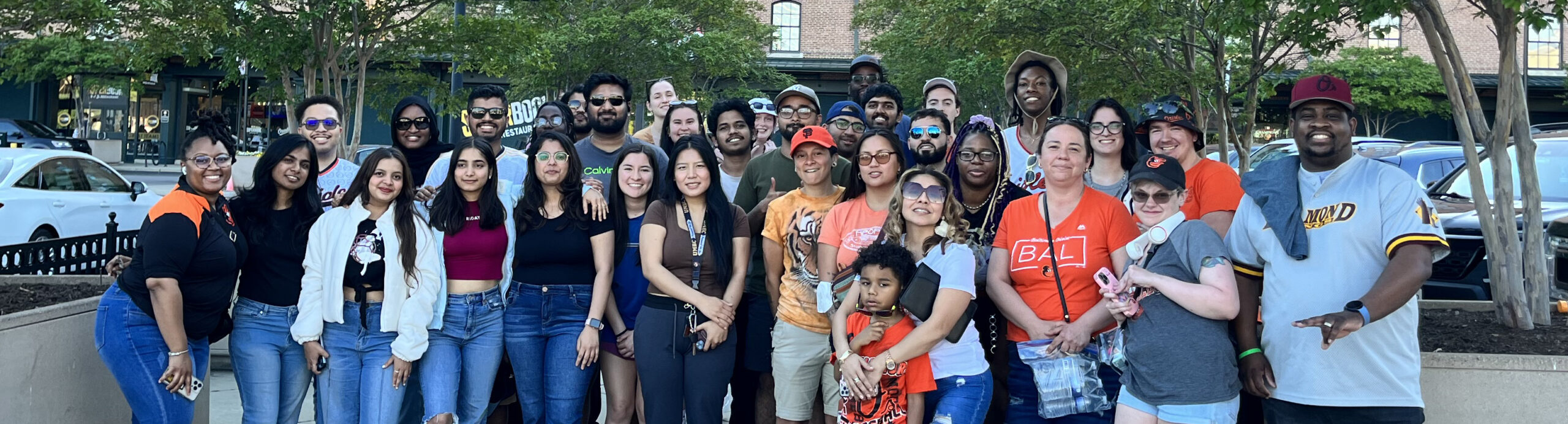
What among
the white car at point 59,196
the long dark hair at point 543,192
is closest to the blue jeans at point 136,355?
the long dark hair at point 543,192

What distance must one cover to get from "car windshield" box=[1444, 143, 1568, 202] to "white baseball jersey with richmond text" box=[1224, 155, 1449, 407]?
6678mm

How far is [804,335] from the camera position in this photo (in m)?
4.72

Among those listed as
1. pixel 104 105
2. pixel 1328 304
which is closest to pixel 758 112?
pixel 1328 304

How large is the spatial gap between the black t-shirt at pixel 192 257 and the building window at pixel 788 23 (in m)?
35.2

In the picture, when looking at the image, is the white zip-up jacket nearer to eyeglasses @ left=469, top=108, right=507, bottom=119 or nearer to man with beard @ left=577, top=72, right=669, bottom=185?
man with beard @ left=577, top=72, right=669, bottom=185

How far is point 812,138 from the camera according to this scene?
4941 mm

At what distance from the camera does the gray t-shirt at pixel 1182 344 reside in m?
3.88

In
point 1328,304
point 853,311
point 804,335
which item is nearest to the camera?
point 1328,304

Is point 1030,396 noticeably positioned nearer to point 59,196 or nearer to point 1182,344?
point 1182,344

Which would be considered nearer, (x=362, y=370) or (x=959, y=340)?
(x=959, y=340)

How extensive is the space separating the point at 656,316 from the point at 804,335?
66 cm

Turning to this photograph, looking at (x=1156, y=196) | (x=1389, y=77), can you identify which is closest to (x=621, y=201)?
(x=1156, y=196)

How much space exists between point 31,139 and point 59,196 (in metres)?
20.6

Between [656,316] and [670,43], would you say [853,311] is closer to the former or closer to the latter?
[656,316]
